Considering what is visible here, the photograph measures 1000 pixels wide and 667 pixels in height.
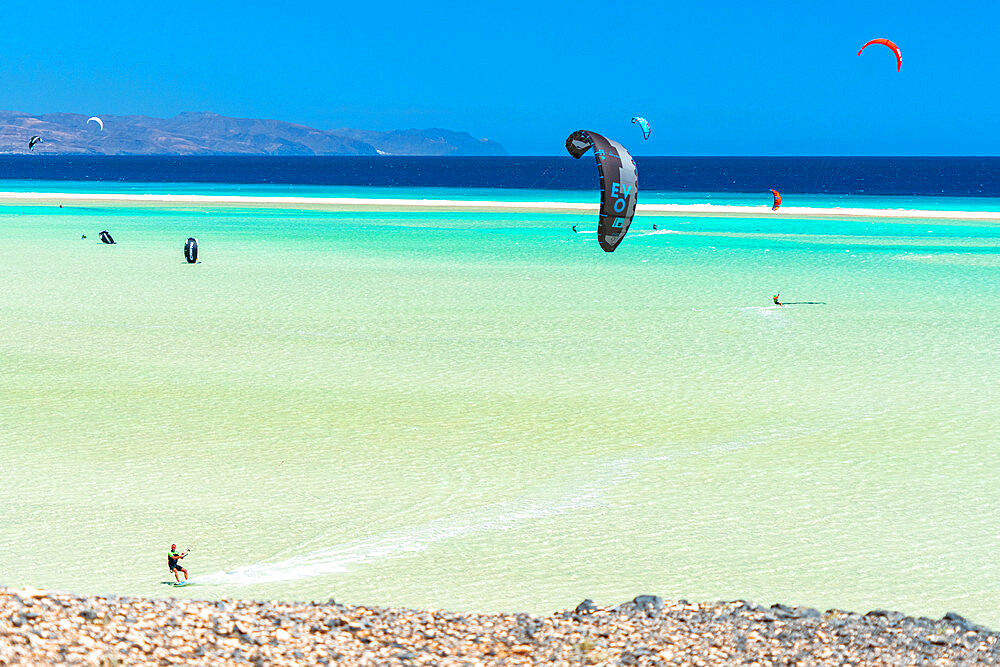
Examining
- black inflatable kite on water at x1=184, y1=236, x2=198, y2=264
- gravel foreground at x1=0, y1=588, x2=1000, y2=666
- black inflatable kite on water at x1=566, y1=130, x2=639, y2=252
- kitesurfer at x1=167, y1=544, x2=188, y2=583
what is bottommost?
kitesurfer at x1=167, y1=544, x2=188, y2=583

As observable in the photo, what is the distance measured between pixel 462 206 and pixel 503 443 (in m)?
75.0

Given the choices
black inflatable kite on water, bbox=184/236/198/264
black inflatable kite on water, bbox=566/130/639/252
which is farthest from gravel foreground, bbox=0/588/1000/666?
black inflatable kite on water, bbox=184/236/198/264

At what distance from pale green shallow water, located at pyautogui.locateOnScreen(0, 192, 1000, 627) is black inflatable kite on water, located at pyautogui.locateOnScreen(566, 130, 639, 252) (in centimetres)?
253

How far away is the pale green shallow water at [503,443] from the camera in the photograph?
10961 mm

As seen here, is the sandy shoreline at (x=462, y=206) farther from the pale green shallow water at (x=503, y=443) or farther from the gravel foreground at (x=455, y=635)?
the gravel foreground at (x=455, y=635)

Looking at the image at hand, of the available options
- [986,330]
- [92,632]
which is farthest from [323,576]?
[986,330]

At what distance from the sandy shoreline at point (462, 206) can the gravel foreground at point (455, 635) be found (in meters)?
74.5

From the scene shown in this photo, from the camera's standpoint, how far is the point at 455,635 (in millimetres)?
8188

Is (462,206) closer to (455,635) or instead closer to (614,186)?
(614,186)

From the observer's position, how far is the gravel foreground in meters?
7.37

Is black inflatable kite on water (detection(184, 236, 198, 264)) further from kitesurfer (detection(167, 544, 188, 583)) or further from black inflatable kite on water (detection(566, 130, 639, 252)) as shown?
kitesurfer (detection(167, 544, 188, 583))

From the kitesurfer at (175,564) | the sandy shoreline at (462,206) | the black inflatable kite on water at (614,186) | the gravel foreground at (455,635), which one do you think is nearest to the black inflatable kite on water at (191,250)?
the black inflatable kite on water at (614,186)

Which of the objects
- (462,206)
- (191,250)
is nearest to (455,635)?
(191,250)

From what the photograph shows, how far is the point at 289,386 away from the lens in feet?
64.1
